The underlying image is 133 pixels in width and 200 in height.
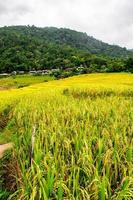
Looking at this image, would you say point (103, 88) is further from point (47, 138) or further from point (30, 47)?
point (30, 47)

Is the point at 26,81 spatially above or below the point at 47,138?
below

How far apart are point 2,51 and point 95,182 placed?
10610 centimetres

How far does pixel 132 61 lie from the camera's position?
5541 cm

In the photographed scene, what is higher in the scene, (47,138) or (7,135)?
(47,138)

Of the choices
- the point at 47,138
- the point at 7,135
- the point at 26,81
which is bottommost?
the point at 26,81

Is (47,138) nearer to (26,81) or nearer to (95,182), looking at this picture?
(95,182)

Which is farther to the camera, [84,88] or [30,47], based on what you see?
[30,47]

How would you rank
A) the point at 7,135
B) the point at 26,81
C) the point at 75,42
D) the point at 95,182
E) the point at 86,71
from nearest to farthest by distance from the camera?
the point at 95,182 < the point at 7,135 < the point at 86,71 < the point at 26,81 < the point at 75,42

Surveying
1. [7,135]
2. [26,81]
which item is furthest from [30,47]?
[7,135]

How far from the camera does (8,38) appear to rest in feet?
399

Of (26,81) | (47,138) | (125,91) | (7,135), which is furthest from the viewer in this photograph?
(26,81)

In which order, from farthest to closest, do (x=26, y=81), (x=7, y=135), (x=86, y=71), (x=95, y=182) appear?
(x=26, y=81)
(x=86, y=71)
(x=7, y=135)
(x=95, y=182)

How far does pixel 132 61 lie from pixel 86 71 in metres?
15.5

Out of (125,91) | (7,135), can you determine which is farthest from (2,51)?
(7,135)
